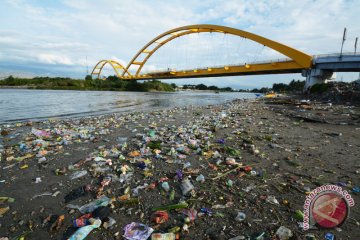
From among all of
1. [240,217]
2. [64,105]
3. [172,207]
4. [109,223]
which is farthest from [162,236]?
[64,105]

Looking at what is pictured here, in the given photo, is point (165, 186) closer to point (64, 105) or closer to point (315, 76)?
point (64, 105)

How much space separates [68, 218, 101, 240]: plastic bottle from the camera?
5.84 feet

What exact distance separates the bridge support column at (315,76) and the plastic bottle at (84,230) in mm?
28526

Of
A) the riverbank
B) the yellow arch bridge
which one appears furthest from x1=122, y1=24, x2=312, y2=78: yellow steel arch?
the riverbank

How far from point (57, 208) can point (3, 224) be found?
0.45 m

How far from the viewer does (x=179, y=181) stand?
280 cm

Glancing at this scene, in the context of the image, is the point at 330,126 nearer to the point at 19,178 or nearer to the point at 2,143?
the point at 19,178

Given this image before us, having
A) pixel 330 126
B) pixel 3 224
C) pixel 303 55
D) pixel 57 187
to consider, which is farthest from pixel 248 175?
pixel 303 55

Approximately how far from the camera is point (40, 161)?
11.6ft

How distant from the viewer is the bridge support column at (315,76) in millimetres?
24859

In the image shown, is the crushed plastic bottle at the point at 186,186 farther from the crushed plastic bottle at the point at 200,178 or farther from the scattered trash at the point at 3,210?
the scattered trash at the point at 3,210

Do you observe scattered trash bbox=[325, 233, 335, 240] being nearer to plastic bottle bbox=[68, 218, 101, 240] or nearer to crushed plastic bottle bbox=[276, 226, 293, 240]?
crushed plastic bottle bbox=[276, 226, 293, 240]

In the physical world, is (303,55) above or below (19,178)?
above

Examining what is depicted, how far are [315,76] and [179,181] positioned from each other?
92.3ft
